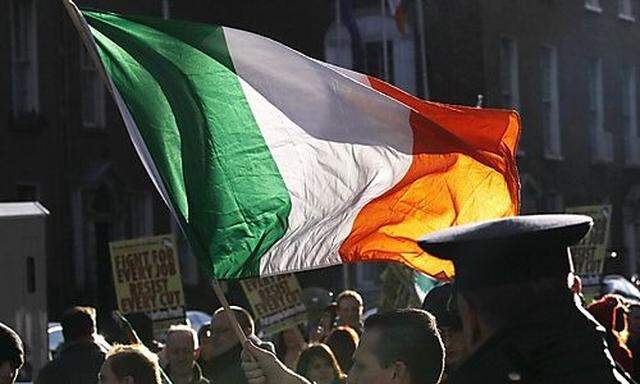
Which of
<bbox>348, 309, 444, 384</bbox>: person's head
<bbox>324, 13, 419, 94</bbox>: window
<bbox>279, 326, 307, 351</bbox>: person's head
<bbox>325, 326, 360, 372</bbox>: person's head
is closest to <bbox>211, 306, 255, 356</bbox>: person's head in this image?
<bbox>325, 326, 360, 372</bbox>: person's head

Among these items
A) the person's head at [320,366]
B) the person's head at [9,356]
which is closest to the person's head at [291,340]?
the person's head at [320,366]

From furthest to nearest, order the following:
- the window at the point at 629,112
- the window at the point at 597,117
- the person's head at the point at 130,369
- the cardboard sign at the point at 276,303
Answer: the window at the point at 629,112
the window at the point at 597,117
the cardboard sign at the point at 276,303
the person's head at the point at 130,369

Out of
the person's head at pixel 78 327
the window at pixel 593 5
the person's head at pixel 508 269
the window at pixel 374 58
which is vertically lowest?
the person's head at pixel 78 327

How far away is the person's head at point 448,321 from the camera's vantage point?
665cm

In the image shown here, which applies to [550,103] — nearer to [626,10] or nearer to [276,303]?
[626,10]

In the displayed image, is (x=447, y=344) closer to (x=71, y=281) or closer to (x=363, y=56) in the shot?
(x=71, y=281)

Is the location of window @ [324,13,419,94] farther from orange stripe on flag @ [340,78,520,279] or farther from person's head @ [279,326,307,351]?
orange stripe on flag @ [340,78,520,279]

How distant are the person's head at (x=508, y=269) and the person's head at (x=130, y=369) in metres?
3.00

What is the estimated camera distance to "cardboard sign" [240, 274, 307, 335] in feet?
46.2

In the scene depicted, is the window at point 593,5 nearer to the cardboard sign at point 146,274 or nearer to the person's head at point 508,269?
the cardboard sign at point 146,274

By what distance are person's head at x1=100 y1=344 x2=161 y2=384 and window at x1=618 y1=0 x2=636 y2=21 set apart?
3890cm

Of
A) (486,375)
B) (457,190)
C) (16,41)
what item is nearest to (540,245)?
(486,375)

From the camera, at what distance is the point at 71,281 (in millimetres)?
32281

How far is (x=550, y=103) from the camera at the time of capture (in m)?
40.7
